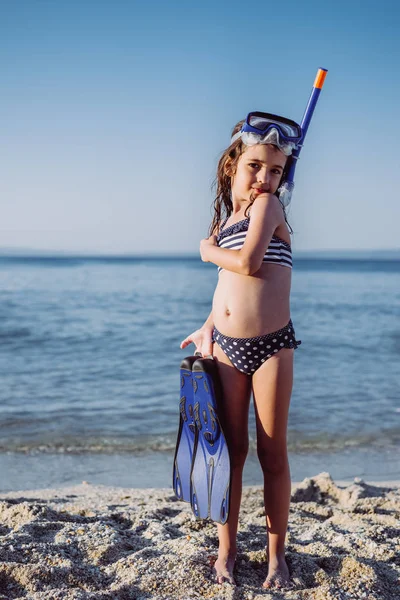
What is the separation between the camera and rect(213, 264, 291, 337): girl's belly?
9.29 feet

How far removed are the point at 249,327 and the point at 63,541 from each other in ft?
4.77

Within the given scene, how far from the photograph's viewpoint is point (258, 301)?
2.83 meters

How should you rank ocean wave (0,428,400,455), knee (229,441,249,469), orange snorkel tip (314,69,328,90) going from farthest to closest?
ocean wave (0,428,400,455)
orange snorkel tip (314,69,328,90)
knee (229,441,249,469)

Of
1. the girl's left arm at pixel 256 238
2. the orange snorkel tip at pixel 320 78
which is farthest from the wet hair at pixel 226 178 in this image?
the orange snorkel tip at pixel 320 78

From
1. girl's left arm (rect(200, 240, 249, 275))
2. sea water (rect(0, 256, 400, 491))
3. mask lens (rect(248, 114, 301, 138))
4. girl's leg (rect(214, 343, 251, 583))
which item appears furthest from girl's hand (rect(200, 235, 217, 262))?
sea water (rect(0, 256, 400, 491))

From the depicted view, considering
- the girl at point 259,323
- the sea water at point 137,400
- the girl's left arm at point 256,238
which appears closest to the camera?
the girl's left arm at point 256,238

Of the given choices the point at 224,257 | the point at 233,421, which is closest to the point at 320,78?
the point at 224,257

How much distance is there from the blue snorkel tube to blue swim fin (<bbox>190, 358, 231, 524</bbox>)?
2.74 feet

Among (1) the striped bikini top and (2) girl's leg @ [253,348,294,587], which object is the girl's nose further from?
(2) girl's leg @ [253,348,294,587]

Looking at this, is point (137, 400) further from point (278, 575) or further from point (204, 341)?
point (278, 575)

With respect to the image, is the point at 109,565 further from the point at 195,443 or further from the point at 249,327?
the point at 249,327

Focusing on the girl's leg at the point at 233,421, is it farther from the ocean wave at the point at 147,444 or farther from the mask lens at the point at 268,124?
the ocean wave at the point at 147,444

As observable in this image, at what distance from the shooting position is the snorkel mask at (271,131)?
9.38ft

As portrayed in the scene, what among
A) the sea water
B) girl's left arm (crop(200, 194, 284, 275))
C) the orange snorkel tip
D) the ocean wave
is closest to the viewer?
girl's left arm (crop(200, 194, 284, 275))
